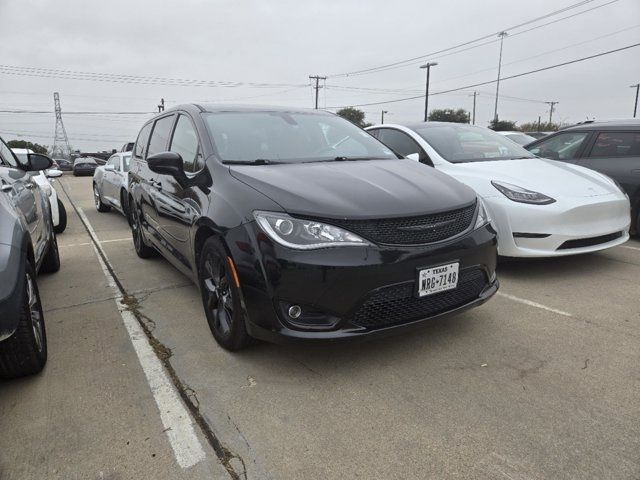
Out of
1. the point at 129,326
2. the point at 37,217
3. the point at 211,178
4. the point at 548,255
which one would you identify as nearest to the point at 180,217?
the point at 211,178

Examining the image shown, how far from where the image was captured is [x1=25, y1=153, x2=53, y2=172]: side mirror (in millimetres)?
4233

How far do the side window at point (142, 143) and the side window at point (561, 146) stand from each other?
5106 millimetres

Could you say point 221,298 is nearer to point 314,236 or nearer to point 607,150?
point 314,236

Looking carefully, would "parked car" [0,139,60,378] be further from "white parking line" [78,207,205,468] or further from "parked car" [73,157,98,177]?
"parked car" [73,157,98,177]

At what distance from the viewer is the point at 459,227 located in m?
2.74

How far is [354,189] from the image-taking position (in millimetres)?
2654

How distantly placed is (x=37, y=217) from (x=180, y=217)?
139 centimetres

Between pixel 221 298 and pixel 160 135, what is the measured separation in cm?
223

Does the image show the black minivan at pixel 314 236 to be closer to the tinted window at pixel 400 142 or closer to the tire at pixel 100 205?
the tinted window at pixel 400 142

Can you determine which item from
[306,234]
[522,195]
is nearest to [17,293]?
[306,234]

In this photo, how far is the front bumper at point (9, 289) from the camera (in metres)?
2.01

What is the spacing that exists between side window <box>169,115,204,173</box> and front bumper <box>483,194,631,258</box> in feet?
8.43

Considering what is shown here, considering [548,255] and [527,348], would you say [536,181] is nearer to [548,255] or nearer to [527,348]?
[548,255]

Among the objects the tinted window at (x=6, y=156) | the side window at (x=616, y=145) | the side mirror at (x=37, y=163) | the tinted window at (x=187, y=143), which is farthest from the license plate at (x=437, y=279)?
the side window at (x=616, y=145)
